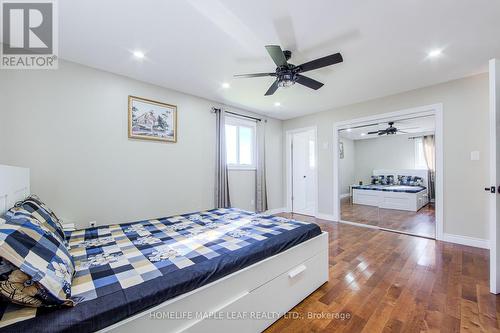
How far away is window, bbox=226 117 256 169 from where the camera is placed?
4.27 m

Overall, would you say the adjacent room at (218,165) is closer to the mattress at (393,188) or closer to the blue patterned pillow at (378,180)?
the mattress at (393,188)

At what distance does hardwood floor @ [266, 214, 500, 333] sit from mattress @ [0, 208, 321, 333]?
57 cm

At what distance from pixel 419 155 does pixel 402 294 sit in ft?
11.8

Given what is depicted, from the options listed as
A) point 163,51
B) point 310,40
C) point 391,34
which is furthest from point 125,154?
point 391,34

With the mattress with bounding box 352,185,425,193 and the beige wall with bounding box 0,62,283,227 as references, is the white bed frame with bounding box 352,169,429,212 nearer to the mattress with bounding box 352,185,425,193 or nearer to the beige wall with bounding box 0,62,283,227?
the mattress with bounding box 352,185,425,193

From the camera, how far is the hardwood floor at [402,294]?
5.00 feet

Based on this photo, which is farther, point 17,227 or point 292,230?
point 292,230

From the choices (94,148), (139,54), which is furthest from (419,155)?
(94,148)

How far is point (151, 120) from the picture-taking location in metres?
3.07

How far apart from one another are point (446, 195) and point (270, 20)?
362cm

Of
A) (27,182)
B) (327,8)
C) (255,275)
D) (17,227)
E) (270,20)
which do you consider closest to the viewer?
(17,227)

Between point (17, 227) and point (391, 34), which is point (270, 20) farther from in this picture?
point (17, 227)

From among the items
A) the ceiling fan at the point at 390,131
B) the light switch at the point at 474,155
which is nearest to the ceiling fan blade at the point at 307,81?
the ceiling fan at the point at 390,131

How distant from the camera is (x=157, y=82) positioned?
3.06m
